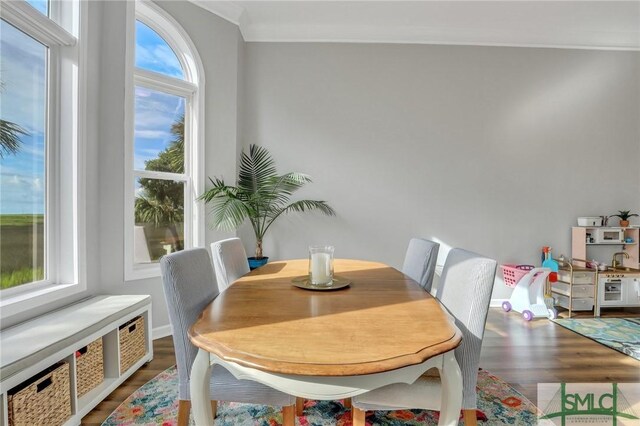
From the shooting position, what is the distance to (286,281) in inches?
64.4

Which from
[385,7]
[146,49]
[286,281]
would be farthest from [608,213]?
[146,49]

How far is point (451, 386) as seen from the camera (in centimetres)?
96

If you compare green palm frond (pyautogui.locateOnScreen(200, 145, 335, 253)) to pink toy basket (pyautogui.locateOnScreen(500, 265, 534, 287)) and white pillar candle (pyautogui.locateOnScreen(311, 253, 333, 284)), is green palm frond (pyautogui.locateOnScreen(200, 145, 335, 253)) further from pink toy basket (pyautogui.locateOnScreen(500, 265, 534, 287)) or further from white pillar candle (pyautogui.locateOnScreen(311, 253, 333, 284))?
pink toy basket (pyautogui.locateOnScreen(500, 265, 534, 287))

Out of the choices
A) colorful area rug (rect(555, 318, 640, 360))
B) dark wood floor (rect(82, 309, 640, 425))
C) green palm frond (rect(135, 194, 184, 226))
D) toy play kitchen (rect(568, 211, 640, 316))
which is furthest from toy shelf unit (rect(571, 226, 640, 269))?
green palm frond (rect(135, 194, 184, 226))

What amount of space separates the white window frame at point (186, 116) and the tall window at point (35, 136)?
40 centimetres

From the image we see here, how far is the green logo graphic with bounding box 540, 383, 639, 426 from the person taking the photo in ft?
5.45

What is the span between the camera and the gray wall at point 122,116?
2.37 m

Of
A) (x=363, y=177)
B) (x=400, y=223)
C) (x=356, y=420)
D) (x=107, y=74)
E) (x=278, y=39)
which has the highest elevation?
(x=278, y=39)

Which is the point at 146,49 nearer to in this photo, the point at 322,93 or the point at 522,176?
the point at 322,93

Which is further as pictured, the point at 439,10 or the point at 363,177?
the point at 363,177

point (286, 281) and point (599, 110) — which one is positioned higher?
point (599, 110)

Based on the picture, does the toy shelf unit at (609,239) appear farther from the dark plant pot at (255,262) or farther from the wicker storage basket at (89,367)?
the wicker storage basket at (89,367)

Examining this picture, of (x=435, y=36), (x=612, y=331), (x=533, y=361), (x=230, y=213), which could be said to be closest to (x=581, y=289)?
(x=612, y=331)

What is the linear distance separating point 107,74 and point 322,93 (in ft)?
6.56
